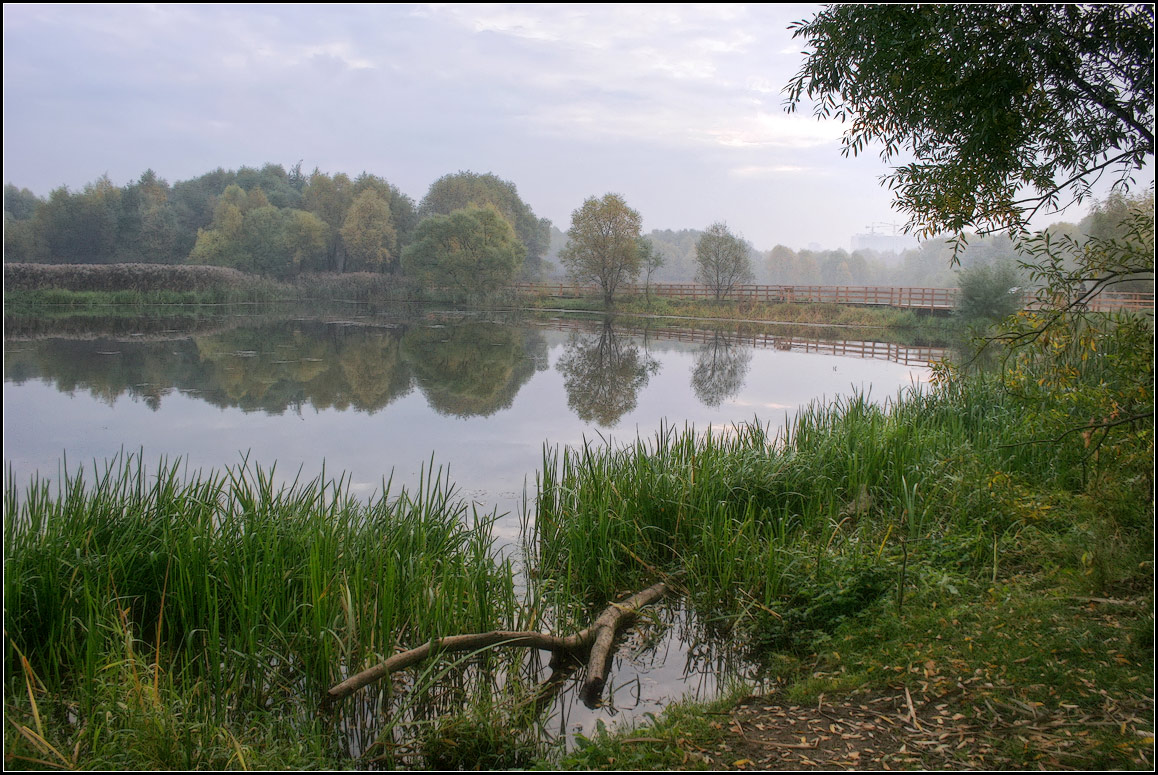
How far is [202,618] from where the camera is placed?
3771mm

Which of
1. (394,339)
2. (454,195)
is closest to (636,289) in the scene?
(394,339)

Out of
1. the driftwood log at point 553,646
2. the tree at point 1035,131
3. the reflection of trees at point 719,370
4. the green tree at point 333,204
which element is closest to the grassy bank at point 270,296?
the green tree at point 333,204

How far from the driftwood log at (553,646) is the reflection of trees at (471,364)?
26.8ft

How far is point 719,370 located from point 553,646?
14.7 metres

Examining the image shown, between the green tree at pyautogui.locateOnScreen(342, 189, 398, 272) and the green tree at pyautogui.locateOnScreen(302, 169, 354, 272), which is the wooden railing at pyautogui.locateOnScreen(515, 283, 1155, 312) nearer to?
the green tree at pyautogui.locateOnScreen(342, 189, 398, 272)

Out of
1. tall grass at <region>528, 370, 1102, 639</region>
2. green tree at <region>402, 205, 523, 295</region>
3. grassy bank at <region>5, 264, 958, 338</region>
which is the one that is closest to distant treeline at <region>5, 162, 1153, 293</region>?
green tree at <region>402, 205, 523, 295</region>

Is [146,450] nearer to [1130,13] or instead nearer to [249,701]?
[249,701]

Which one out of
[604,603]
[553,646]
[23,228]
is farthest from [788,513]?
[23,228]

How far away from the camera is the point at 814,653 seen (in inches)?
159

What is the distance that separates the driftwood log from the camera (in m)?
3.29

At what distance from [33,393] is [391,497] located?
8931 millimetres

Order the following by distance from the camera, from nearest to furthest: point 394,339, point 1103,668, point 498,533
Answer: point 1103,668 < point 498,533 < point 394,339

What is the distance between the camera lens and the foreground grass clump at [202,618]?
297 cm

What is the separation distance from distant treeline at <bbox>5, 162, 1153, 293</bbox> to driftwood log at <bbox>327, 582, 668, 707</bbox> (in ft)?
84.4
